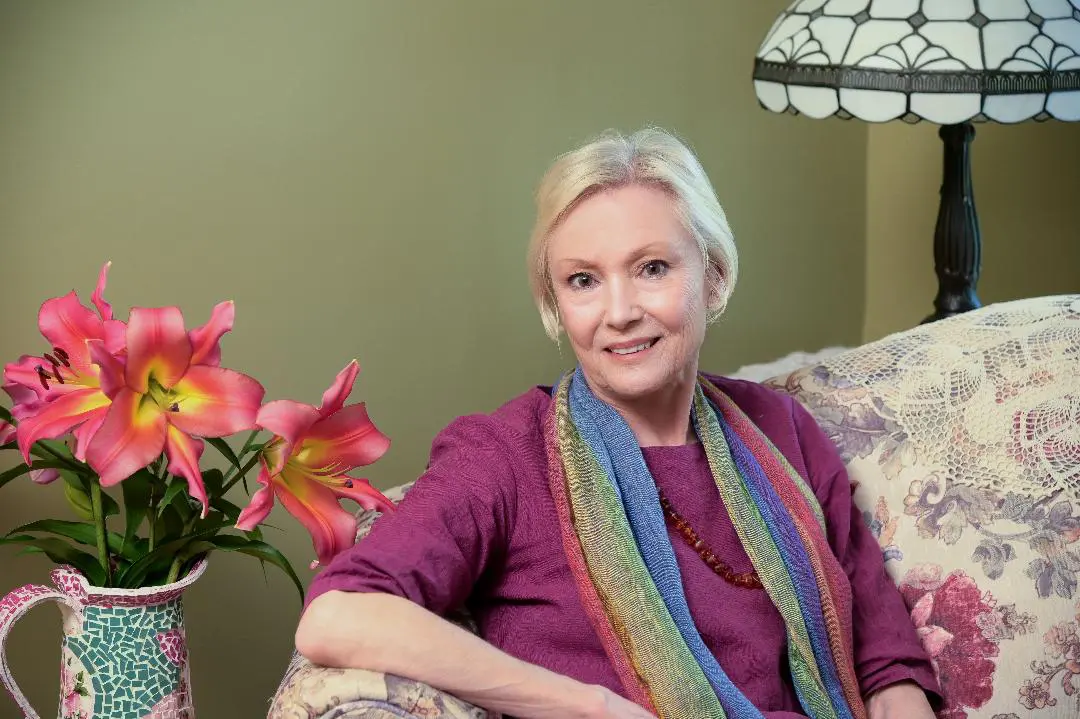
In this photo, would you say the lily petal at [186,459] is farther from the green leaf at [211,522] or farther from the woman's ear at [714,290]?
the woman's ear at [714,290]

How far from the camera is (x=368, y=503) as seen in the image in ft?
5.33

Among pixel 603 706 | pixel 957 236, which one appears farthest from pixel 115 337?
pixel 957 236

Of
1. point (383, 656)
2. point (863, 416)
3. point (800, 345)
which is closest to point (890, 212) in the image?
point (800, 345)

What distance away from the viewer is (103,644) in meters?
1.52

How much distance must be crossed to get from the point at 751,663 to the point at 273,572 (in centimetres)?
99

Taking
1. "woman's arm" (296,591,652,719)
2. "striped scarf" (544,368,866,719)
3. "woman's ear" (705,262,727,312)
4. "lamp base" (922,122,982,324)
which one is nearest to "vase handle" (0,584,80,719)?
"woman's arm" (296,591,652,719)

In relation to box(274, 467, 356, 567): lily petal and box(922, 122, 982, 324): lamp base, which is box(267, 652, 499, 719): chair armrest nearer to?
box(274, 467, 356, 567): lily petal

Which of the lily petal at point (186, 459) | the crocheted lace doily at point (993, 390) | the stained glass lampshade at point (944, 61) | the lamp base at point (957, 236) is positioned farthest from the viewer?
the lamp base at point (957, 236)

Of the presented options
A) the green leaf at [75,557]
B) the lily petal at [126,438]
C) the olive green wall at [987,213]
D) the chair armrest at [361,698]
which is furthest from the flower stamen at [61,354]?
the olive green wall at [987,213]

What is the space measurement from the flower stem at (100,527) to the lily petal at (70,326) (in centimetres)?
17

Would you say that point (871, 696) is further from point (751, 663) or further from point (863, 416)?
point (863, 416)

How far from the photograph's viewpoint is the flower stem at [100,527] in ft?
5.12

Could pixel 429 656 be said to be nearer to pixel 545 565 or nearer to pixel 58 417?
pixel 545 565

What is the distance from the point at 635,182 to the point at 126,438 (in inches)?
27.2
